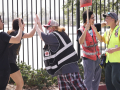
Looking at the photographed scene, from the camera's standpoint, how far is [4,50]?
3.47 metres

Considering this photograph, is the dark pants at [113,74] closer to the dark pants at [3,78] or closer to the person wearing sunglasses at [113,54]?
the person wearing sunglasses at [113,54]

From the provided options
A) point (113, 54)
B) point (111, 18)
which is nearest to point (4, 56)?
point (113, 54)

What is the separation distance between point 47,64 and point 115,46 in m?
1.28

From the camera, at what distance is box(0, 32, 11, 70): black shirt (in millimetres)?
3350

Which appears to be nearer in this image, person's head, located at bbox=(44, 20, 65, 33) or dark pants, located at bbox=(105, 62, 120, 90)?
person's head, located at bbox=(44, 20, 65, 33)

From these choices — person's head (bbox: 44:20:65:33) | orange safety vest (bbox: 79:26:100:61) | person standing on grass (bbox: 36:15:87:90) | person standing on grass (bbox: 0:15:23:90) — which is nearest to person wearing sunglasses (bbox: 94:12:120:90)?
orange safety vest (bbox: 79:26:100:61)

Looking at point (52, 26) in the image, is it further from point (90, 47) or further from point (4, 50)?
point (90, 47)

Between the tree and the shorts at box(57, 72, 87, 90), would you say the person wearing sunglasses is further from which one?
the tree

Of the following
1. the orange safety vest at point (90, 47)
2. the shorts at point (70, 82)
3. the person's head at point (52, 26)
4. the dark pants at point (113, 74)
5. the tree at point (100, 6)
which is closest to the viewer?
the shorts at point (70, 82)

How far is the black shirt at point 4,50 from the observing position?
11.0 ft

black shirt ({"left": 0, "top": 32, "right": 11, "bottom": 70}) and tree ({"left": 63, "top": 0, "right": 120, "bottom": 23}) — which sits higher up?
tree ({"left": 63, "top": 0, "right": 120, "bottom": 23})

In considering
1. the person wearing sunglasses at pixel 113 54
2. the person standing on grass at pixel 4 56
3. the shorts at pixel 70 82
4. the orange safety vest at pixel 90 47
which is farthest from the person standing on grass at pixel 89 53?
the person standing on grass at pixel 4 56

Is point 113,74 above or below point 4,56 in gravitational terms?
below

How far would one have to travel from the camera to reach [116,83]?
3.95m
